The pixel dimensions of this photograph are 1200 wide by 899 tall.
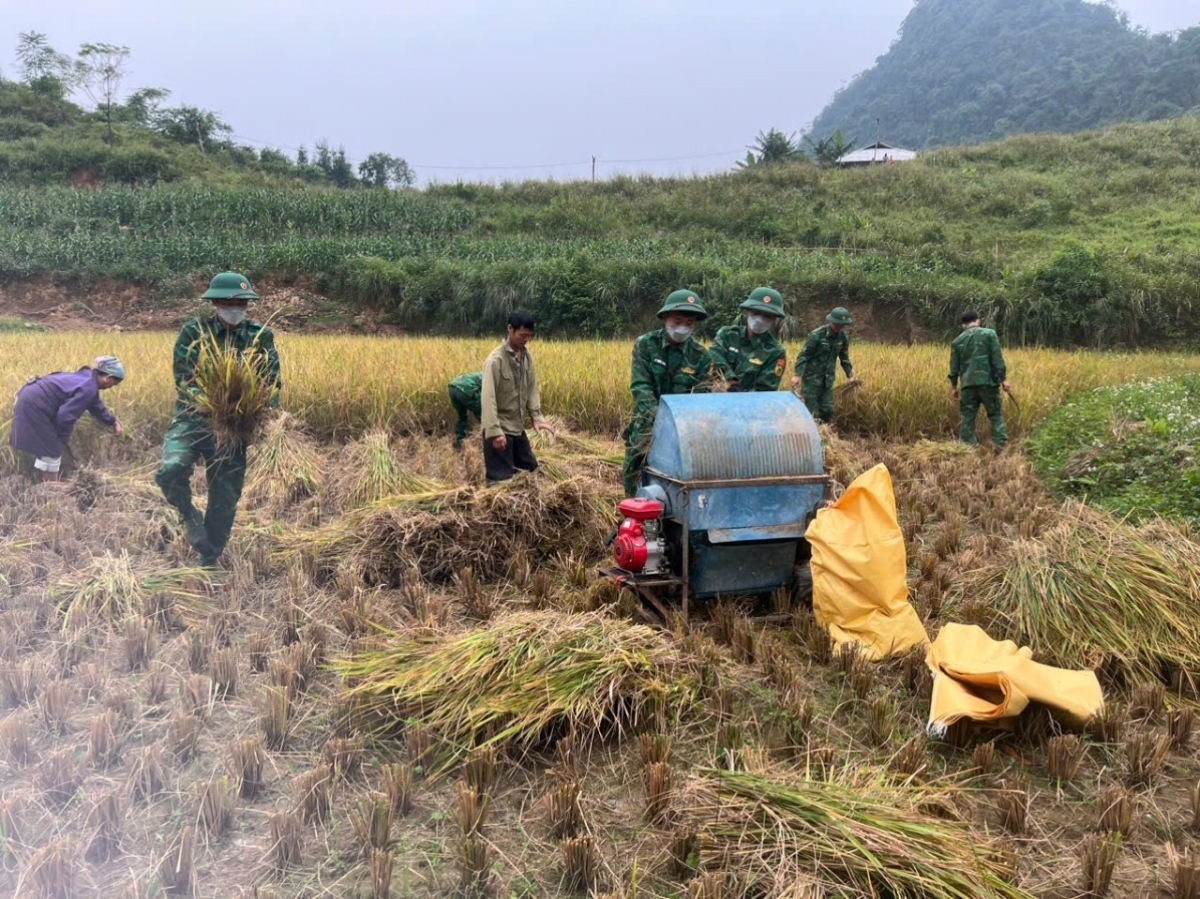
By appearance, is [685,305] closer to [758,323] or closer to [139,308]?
[758,323]

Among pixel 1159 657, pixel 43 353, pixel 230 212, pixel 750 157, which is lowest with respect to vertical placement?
pixel 1159 657

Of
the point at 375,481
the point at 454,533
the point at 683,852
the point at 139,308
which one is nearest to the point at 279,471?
the point at 375,481

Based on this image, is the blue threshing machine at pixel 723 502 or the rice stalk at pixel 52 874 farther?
the blue threshing machine at pixel 723 502

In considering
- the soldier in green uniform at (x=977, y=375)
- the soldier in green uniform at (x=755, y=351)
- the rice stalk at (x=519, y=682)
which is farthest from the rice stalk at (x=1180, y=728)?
the soldier in green uniform at (x=977, y=375)

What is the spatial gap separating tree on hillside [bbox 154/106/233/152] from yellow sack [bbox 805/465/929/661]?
125ft

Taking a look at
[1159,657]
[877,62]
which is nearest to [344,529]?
[1159,657]

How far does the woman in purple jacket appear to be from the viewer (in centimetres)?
525

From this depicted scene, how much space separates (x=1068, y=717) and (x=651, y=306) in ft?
52.6

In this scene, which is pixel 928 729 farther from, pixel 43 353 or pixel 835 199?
pixel 835 199

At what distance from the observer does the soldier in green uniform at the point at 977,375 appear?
7512 millimetres

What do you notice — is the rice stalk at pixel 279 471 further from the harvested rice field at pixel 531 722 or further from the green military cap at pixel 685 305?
the green military cap at pixel 685 305

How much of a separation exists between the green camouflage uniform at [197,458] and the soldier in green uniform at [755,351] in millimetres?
2829

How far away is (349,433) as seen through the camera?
747 centimetres

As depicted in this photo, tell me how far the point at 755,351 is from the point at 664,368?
30.7 inches
